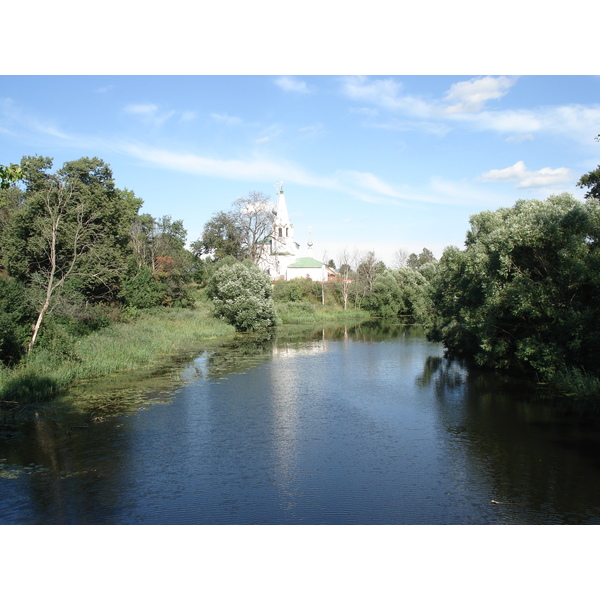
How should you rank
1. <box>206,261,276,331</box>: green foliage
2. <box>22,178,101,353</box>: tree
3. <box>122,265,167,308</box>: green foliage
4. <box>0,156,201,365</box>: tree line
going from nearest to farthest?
<box>0,156,201,365</box>: tree line
<box>22,178,101,353</box>: tree
<box>122,265,167,308</box>: green foliage
<box>206,261,276,331</box>: green foliage

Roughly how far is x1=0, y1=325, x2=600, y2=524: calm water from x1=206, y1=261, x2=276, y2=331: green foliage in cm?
2077

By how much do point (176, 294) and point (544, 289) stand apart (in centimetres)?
3265

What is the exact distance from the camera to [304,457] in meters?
12.0

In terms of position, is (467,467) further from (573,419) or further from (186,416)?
(186,416)

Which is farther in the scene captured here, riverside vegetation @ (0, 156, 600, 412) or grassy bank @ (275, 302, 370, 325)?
grassy bank @ (275, 302, 370, 325)

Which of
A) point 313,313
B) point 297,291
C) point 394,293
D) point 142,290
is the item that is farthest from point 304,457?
point 297,291

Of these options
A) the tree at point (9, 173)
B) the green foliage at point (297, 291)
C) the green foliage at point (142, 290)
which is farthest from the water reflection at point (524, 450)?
the green foliage at point (297, 291)

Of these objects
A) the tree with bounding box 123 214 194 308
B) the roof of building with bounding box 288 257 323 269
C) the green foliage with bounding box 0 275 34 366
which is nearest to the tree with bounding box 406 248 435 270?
the roof of building with bounding box 288 257 323 269

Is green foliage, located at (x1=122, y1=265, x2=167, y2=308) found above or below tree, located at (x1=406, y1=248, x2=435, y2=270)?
below

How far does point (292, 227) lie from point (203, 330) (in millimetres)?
46280

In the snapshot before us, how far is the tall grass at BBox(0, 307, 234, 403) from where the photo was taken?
654 inches

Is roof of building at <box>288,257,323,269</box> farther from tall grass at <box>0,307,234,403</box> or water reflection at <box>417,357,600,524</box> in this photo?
water reflection at <box>417,357,600,524</box>

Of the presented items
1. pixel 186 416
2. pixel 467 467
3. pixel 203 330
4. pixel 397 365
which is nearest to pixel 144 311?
pixel 203 330

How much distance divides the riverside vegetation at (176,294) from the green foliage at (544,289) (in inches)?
1.8
